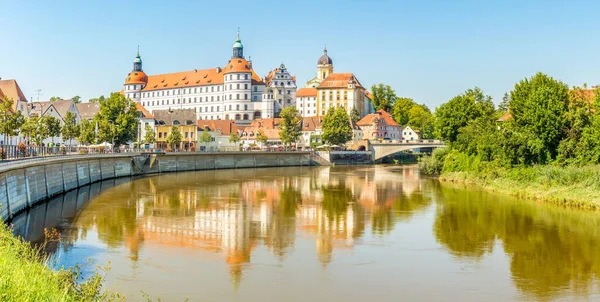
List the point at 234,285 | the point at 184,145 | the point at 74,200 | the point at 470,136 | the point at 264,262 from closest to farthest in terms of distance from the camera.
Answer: the point at 234,285 < the point at 264,262 < the point at 74,200 < the point at 470,136 < the point at 184,145

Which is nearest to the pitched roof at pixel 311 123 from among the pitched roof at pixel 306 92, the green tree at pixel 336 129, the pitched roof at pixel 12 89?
the green tree at pixel 336 129

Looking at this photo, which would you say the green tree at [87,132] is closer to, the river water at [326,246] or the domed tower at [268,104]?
the river water at [326,246]

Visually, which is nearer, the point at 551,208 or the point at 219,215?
the point at 219,215

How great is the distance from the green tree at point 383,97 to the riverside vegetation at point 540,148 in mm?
92140

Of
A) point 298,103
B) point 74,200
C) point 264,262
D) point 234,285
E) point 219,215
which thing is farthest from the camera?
point 298,103

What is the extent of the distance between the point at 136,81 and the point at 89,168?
12547cm

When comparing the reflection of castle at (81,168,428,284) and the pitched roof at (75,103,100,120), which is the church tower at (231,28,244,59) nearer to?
the pitched roof at (75,103,100,120)

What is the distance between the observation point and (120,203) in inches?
1426

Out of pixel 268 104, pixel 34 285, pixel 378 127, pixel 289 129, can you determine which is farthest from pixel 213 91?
pixel 34 285

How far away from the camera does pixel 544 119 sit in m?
44.0

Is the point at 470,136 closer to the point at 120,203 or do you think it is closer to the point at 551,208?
the point at 551,208

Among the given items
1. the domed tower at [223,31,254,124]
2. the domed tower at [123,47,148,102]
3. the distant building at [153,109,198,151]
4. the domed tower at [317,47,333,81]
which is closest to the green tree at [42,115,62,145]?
the distant building at [153,109,198,151]

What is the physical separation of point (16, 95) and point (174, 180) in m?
22.5


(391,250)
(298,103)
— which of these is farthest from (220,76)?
(391,250)
